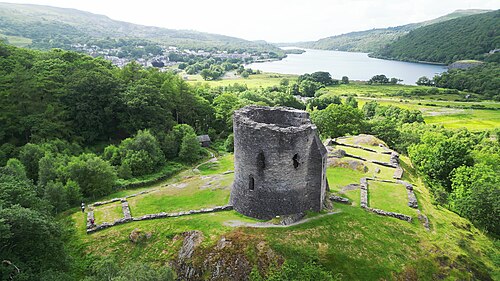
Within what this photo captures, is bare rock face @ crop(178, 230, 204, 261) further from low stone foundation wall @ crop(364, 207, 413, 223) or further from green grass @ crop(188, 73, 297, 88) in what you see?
green grass @ crop(188, 73, 297, 88)

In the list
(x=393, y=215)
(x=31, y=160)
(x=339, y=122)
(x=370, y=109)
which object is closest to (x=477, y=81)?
→ (x=370, y=109)

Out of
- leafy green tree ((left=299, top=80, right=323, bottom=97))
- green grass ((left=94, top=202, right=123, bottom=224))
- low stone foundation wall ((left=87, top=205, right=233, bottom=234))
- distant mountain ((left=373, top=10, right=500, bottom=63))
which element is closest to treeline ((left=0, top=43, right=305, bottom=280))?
green grass ((left=94, top=202, right=123, bottom=224))

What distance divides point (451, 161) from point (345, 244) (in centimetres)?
2331

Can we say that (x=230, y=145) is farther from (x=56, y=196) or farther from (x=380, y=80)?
(x=380, y=80)

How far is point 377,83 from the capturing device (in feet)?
434

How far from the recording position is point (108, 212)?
27.3m

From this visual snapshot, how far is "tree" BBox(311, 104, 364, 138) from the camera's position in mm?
55281

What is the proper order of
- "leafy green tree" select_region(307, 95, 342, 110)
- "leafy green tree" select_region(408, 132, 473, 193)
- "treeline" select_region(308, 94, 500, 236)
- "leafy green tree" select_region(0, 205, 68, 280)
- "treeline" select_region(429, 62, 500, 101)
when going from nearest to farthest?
1. "leafy green tree" select_region(0, 205, 68, 280)
2. "treeline" select_region(308, 94, 500, 236)
3. "leafy green tree" select_region(408, 132, 473, 193)
4. "leafy green tree" select_region(307, 95, 342, 110)
5. "treeline" select_region(429, 62, 500, 101)

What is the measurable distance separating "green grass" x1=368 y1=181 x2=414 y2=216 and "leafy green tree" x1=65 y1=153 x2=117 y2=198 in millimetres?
25094

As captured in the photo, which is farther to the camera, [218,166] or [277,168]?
[218,166]

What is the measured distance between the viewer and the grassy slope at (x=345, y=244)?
19812 millimetres

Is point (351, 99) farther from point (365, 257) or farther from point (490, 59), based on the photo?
point (490, 59)

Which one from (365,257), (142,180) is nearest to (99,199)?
(142,180)

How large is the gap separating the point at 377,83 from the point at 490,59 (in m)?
57.9
